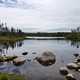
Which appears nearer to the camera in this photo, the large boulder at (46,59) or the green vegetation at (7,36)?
the large boulder at (46,59)

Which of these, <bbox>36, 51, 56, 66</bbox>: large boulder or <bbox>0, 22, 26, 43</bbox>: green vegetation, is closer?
<bbox>36, 51, 56, 66</bbox>: large boulder

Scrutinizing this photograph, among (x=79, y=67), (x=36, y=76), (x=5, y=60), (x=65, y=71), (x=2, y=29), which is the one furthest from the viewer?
(x=2, y=29)

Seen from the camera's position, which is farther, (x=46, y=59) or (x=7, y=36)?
(x=7, y=36)

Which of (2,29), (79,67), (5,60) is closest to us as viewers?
(79,67)

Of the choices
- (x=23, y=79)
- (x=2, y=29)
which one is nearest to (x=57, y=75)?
(x=23, y=79)

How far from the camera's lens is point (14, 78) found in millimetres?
21859

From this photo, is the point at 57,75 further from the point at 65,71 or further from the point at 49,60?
the point at 49,60

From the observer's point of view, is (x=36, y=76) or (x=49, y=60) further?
(x=49, y=60)

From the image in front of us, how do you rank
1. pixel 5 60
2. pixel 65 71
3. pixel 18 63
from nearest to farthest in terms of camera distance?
pixel 65 71 → pixel 18 63 → pixel 5 60

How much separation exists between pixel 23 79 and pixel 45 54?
→ 40.8 feet

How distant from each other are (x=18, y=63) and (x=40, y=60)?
390cm

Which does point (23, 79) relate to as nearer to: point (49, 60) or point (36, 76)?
point (36, 76)

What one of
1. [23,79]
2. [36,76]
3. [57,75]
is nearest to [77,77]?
[57,75]

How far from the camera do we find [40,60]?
3397 cm
